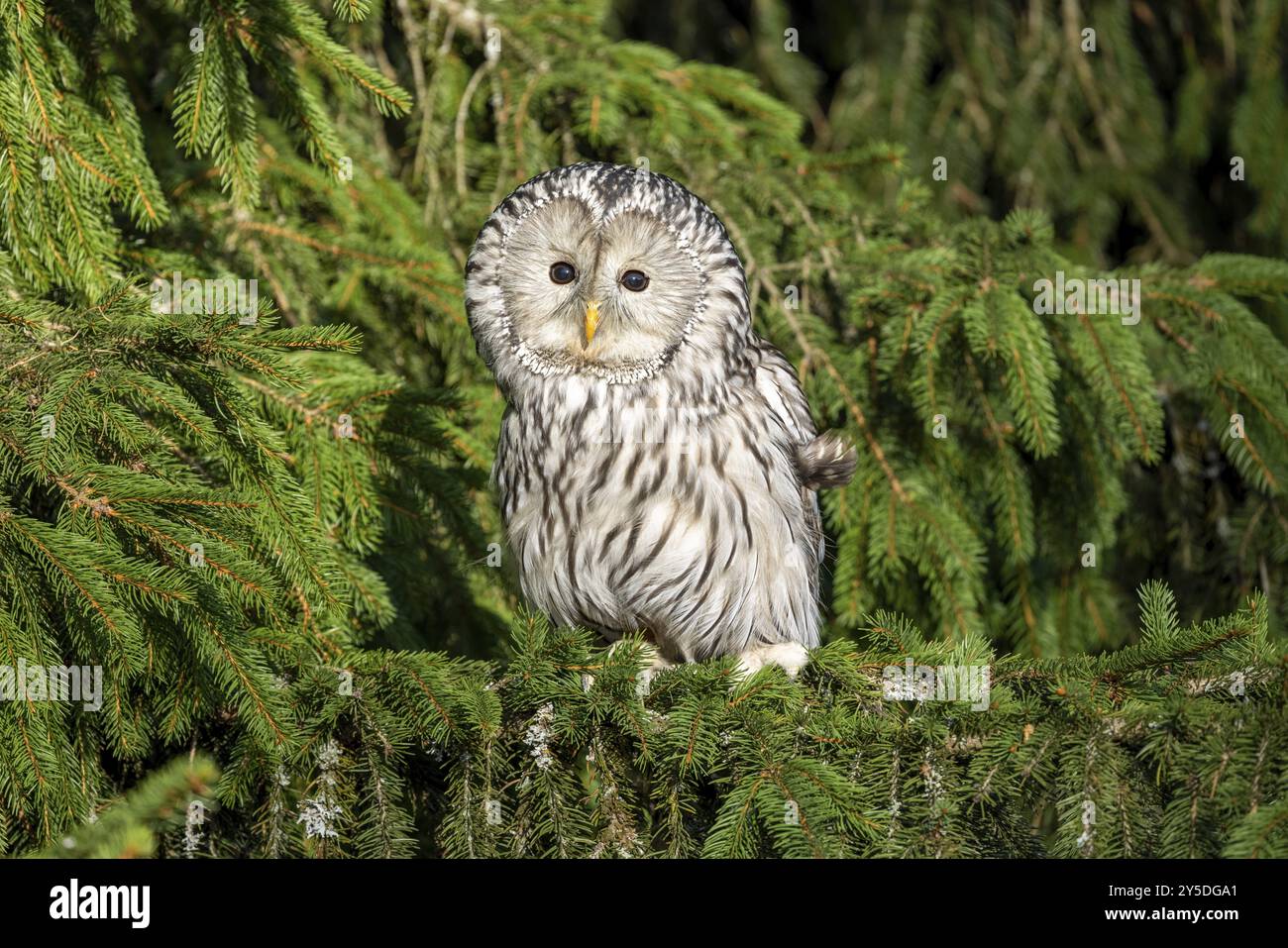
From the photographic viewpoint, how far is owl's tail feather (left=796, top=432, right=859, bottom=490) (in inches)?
129

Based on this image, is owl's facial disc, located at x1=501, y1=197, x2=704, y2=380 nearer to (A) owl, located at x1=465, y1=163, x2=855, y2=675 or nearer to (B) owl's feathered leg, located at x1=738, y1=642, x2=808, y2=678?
(A) owl, located at x1=465, y1=163, x2=855, y2=675

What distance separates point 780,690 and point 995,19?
13.6 ft

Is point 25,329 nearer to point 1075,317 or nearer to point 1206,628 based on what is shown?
point 1206,628

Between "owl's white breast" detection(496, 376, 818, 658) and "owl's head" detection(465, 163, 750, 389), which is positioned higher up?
"owl's head" detection(465, 163, 750, 389)

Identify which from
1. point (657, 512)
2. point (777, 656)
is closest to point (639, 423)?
point (657, 512)

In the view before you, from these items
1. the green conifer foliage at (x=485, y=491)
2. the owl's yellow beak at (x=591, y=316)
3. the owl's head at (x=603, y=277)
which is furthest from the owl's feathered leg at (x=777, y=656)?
the owl's yellow beak at (x=591, y=316)

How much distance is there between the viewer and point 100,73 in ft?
9.93

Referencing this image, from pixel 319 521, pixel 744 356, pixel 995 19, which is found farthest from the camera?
pixel 995 19

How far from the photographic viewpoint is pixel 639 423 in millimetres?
3102

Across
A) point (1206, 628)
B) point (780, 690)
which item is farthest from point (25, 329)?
point (1206, 628)

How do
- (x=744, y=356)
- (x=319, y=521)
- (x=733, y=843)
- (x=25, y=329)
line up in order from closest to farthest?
(x=733, y=843) → (x=25, y=329) → (x=319, y=521) → (x=744, y=356)

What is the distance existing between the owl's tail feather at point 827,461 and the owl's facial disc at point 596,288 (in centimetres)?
49

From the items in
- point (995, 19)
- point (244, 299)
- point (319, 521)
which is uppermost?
point (995, 19)

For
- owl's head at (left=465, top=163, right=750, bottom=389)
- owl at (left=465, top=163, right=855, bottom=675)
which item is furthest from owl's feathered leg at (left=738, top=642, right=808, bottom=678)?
owl's head at (left=465, top=163, right=750, bottom=389)
